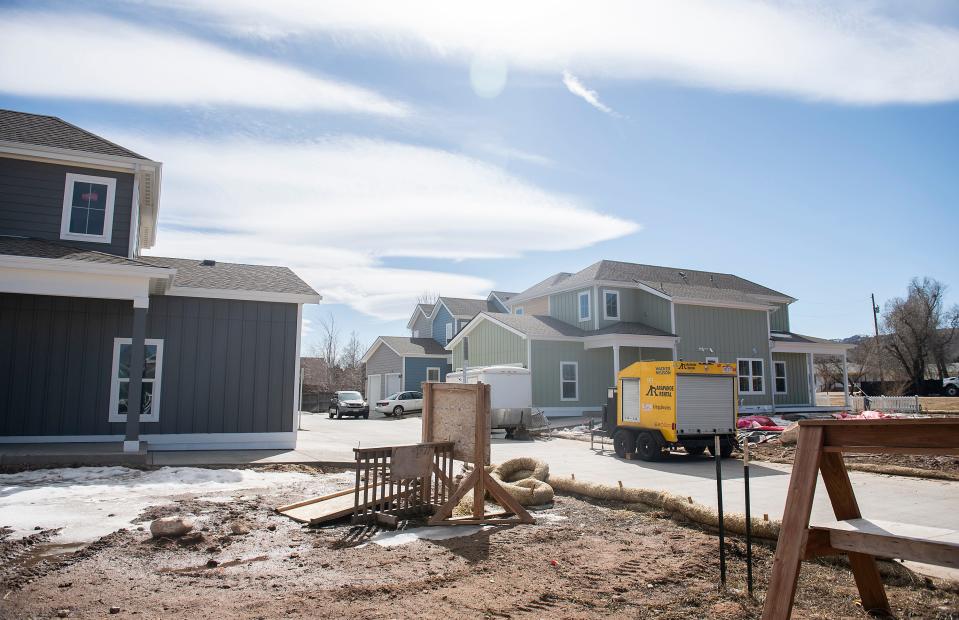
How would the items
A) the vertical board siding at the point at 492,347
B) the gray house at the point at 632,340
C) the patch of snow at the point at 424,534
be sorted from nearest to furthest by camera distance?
the patch of snow at the point at 424,534 < the gray house at the point at 632,340 < the vertical board siding at the point at 492,347

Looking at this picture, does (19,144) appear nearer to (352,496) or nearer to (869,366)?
(352,496)

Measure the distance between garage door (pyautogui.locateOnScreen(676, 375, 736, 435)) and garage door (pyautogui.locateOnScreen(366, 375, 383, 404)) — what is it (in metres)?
29.4

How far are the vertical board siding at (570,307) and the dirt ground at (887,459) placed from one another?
13.7 m

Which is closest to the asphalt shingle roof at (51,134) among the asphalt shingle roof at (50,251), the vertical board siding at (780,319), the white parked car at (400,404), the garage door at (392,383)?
the asphalt shingle roof at (50,251)

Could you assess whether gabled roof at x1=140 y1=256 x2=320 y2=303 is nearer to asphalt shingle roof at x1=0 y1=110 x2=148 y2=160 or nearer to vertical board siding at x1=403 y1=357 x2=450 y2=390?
asphalt shingle roof at x1=0 y1=110 x2=148 y2=160

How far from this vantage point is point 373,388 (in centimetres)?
4291

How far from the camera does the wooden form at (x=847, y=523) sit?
3553 millimetres

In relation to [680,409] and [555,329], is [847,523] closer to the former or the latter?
[680,409]

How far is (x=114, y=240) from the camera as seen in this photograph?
1417 cm

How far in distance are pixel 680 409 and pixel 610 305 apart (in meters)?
15.6

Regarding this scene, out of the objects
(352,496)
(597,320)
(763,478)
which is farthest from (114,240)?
(597,320)

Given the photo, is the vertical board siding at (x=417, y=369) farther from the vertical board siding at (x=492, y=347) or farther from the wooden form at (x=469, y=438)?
the wooden form at (x=469, y=438)

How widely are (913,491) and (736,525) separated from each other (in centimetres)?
536

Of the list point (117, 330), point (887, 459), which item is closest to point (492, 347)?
point (117, 330)
